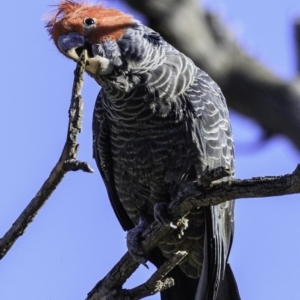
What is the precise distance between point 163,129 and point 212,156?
0.43 m

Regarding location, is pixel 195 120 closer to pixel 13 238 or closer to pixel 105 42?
pixel 105 42

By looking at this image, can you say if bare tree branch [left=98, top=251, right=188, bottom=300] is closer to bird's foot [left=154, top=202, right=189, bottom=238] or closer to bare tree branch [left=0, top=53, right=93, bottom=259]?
bird's foot [left=154, top=202, right=189, bottom=238]

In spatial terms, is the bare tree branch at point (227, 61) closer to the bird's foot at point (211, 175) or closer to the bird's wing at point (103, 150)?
the bird's foot at point (211, 175)

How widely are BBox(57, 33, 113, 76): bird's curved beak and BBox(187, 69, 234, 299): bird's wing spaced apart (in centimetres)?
72

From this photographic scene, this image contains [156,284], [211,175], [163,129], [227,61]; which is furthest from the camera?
[163,129]

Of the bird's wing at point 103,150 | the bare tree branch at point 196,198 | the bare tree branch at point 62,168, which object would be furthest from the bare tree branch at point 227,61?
the bird's wing at point 103,150

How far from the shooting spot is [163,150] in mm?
4051

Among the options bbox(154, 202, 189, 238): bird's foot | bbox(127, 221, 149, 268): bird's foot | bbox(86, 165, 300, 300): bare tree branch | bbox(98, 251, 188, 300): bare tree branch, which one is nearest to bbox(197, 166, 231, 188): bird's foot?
bbox(86, 165, 300, 300): bare tree branch

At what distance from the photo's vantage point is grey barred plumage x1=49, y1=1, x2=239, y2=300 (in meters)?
3.99

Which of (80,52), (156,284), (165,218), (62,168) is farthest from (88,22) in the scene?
(156,284)

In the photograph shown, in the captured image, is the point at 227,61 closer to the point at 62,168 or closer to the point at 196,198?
the point at 196,198

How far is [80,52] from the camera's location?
3.79m

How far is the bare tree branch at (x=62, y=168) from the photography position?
2.55m

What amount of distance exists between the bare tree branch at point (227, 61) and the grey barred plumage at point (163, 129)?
849 millimetres
